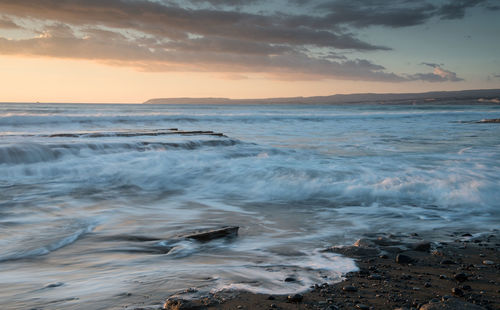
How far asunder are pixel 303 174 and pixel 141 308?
6298 millimetres

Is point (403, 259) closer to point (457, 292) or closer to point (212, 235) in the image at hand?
point (457, 292)

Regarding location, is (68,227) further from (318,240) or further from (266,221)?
(318,240)

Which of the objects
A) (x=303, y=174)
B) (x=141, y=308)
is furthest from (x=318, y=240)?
(x=303, y=174)

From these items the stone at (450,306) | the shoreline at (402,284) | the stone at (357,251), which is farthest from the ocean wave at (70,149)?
the stone at (450,306)

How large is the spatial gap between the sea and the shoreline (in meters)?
0.16

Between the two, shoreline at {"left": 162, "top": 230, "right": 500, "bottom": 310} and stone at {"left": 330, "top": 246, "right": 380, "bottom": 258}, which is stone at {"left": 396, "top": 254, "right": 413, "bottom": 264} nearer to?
shoreline at {"left": 162, "top": 230, "right": 500, "bottom": 310}

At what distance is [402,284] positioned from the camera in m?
3.00

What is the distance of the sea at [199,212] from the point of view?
122 inches

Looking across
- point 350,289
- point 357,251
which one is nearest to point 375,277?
point 350,289

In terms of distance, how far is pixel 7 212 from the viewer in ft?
18.5

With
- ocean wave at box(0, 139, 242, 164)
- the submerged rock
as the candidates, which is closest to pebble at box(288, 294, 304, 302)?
the submerged rock

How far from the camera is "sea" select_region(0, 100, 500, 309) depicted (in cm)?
310

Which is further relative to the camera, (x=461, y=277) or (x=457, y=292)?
(x=461, y=277)

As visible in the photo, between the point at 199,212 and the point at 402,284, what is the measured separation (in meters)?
3.54
